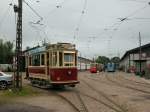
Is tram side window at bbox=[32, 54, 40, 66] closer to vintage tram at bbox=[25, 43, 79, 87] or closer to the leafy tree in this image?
vintage tram at bbox=[25, 43, 79, 87]

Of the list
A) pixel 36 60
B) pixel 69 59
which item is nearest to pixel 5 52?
pixel 36 60

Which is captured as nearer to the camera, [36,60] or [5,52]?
[36,60]

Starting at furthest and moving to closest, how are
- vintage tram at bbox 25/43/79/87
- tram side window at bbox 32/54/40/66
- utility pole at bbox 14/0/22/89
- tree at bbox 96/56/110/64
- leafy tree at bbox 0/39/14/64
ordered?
1. tree at bbox 96/56/110/64
2. leafy tree at bbox 0/39/14/64
3. tram side window at bbox 32/54/40/66
4. vintage tram at bbox 25/43/79/87
5. utility pole at bbox 14/0/22/89

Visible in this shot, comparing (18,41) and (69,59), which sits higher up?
(18,41)

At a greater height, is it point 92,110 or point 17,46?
point 17,46

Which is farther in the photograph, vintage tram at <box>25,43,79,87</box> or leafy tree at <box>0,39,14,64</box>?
leafy tree at <box>0,39,14,64</box>

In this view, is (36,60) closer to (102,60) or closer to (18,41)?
(18,41)

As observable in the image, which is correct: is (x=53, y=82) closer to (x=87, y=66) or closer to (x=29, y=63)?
(x=29, y=63)

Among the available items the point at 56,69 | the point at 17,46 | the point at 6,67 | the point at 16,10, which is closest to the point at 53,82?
the point at 56,69

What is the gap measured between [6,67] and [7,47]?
1164 inches

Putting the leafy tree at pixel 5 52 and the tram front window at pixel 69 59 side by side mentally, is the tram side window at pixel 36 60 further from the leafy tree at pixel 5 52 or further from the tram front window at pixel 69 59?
the leafy tree at pixel 5 52

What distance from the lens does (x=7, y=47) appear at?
381 feet

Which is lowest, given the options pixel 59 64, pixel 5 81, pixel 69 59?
pixel 5 81

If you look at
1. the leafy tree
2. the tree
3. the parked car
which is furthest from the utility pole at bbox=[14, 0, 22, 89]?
the tree
